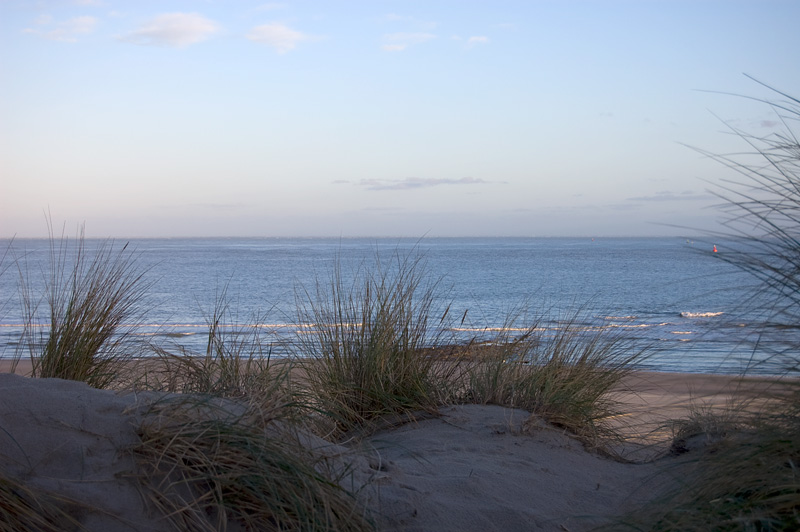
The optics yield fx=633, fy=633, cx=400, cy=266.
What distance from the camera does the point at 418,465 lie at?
3.43m

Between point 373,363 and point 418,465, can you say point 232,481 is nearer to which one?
point 418,465

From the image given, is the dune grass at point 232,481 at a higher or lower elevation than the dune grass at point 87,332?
lower

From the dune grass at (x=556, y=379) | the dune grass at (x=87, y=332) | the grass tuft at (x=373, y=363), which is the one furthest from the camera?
the dune grass at (x=556, y=379)

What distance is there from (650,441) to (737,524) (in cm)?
308

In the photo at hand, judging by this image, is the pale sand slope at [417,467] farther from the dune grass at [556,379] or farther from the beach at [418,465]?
the dune grass at [556,379]

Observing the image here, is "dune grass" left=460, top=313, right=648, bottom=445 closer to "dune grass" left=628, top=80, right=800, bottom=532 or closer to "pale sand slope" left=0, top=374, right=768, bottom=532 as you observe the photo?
"pale sand slope" left=0, top=374, right=768, bottom=532

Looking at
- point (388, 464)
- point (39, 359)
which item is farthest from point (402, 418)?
A: point (39, 359)

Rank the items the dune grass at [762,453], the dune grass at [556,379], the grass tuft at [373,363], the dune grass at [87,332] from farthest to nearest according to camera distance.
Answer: the dune grass at [556,379] < the grass tuft at [373,363] < the dune grass at [87,332] < the dune grass at [762,453]

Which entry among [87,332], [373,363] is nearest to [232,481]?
[373,363]

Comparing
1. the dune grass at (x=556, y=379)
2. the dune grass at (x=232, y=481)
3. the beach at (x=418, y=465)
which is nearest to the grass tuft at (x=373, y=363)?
the beach at (x=418, y=465)

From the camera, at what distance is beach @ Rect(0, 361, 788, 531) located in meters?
2.20

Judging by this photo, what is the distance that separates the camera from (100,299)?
416cm

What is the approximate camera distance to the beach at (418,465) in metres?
2.20

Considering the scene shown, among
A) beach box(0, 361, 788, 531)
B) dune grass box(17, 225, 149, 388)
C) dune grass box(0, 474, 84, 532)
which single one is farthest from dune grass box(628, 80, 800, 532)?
dune grass box(17, 225, 149, 388)
